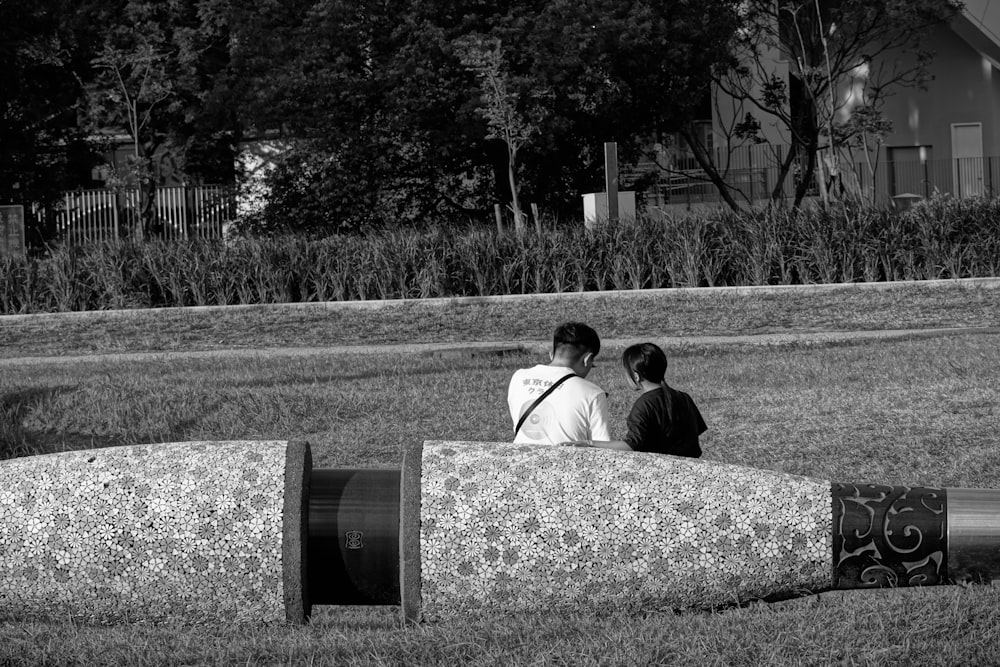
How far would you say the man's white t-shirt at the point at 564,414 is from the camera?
5.14 metres

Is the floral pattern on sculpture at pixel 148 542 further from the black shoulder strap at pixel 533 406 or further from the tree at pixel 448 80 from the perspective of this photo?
the tree at pixel 448 80

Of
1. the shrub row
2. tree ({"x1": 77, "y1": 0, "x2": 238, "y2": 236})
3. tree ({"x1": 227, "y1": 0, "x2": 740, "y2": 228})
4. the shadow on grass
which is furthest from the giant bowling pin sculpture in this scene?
tree ({"x1": 77, "y1": 0, "x2": 238, "y2": 236})

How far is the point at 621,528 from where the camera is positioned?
4051mm

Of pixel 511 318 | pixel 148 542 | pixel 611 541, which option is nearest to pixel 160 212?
pixel 511 318

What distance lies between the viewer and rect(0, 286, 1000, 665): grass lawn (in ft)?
13.5

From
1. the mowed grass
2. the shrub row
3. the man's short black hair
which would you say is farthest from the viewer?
the shrub row

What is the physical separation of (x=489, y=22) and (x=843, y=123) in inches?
391

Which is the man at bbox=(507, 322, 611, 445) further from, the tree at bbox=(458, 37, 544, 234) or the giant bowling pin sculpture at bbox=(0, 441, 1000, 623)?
the tree at bbox=(458, 37, 544, 234)

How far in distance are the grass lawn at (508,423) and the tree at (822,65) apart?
39.2ft

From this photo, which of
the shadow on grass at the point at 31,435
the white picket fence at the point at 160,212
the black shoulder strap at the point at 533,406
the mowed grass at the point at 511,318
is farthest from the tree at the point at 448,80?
the black shoulder strap at the point at 533,406

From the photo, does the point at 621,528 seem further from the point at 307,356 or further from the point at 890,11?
the point at 890,11

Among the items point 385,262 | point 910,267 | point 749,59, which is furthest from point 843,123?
point 385,262

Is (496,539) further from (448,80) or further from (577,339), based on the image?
(448,80)

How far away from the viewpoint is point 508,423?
9.80 m
